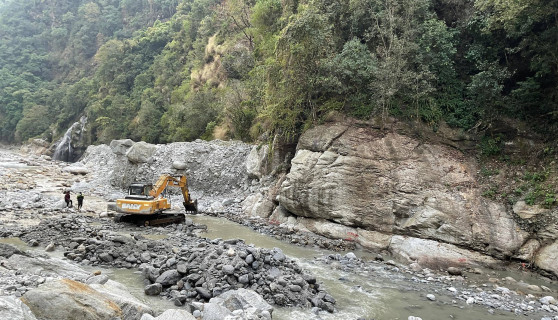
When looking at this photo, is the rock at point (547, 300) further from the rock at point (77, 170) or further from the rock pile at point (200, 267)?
the rock at point (77, 170)

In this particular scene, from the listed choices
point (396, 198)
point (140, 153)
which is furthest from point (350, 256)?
point (140, 153)

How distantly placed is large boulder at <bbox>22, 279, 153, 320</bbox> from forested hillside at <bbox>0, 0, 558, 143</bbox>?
12.1m

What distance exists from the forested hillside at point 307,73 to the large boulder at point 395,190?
1.60 m

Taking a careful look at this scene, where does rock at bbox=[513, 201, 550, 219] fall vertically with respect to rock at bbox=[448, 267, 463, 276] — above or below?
above

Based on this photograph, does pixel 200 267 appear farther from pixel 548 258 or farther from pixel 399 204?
pixel 548 258

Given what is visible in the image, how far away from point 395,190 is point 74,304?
11110mm

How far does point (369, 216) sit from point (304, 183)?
3031 mm

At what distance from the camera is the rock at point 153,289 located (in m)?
7.39

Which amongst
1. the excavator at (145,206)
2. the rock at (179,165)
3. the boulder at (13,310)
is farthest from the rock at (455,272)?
the rock at (179,165)

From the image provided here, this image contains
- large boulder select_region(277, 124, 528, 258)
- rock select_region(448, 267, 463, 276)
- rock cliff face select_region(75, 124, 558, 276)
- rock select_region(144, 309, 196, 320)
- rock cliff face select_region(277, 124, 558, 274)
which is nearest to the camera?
rock select_region(144, 309, 196, 320)

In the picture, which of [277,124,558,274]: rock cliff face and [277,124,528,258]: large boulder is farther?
[277,124,528,258]: large boulder

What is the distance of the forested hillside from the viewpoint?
521 inches

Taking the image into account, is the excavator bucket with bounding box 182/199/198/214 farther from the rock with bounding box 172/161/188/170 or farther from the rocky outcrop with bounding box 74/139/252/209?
the rock with bounding box 172/161/188/170

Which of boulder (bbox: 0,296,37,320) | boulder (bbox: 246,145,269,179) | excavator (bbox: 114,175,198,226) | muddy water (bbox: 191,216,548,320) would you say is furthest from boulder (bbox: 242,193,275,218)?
boulder (bbox: 0,296,37,320)
